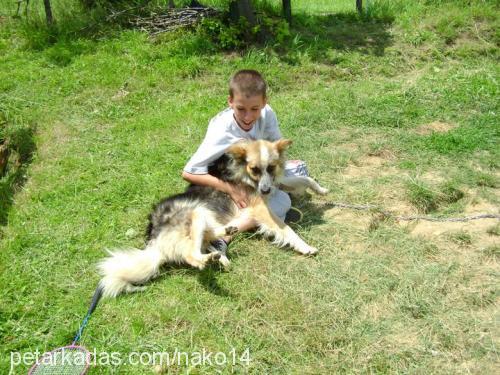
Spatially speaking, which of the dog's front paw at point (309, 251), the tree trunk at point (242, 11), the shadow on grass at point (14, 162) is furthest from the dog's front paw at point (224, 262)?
the tree trunk at point (242, 11)

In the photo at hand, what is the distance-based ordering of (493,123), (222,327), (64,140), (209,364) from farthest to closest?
(64,140), (493,123), (222,327), (209,364)

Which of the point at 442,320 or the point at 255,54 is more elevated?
the point at 255,54

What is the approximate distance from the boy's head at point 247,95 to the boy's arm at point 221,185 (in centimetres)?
57

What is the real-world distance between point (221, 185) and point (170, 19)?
5391 millimetres

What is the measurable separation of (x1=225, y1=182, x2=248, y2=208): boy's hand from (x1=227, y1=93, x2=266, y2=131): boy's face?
20.6 inches

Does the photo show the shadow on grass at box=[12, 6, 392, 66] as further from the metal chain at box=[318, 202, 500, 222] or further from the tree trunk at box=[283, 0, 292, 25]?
the metal chain at box=[318, 202, 500, 222]

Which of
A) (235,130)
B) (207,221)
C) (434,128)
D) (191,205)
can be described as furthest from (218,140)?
(434,128)

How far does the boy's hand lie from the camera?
373 centimetres

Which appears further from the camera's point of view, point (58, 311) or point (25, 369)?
point (58, 311)

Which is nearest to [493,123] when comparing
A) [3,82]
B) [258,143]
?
[258,143]

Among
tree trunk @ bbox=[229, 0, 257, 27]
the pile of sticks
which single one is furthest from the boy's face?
the pile of sticks

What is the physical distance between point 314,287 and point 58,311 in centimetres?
189

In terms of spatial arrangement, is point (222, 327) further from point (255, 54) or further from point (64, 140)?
point (255, 54)

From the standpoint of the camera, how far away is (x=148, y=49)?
24.3 feet
